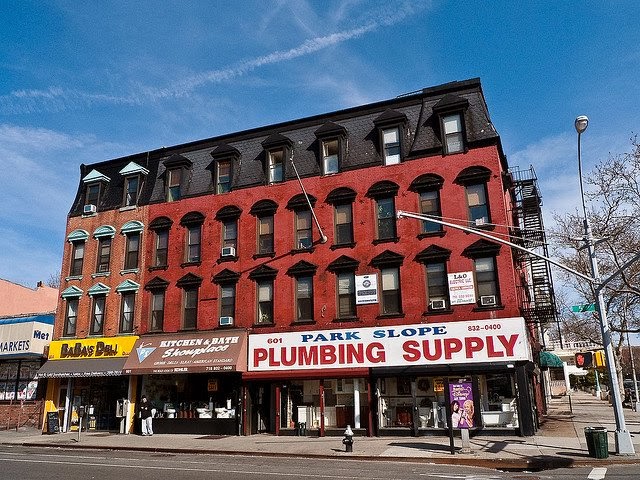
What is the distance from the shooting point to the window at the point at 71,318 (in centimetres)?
3038

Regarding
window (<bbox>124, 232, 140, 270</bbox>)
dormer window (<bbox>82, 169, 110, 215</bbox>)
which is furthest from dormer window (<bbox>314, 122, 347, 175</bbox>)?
dormer window (<bbox>82, 169, 110, 215</bbox>)

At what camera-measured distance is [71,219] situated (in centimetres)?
3253

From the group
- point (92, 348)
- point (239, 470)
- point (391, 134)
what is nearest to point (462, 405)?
point (239, 470)

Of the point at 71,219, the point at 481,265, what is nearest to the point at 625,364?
the point at 481,265

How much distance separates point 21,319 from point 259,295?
14.8m

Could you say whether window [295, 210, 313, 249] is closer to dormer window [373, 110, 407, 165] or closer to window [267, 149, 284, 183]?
window [267, 149, 284, 183]

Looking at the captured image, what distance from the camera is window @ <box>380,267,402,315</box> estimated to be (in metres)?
24.1

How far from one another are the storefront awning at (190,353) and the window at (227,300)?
1.06 meters

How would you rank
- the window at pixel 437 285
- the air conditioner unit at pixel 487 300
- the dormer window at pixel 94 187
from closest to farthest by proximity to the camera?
the air conditioner unit at pixel 487 300, the window at pixel 437 285, the dormer window at pixel 94 187

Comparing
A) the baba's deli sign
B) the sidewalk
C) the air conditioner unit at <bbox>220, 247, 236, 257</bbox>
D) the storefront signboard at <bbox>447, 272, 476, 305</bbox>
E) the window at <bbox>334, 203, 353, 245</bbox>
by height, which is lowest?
the sidewalk

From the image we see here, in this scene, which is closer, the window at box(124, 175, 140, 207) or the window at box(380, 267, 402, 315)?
the window at box(380, 267, 402, 315)

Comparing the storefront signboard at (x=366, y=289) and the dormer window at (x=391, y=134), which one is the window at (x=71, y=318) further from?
the dormer window at (x=391, y=134)

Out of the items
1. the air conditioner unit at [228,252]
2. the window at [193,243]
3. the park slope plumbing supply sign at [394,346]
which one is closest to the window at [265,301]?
the park slope plumbing supply sign at [394,346]

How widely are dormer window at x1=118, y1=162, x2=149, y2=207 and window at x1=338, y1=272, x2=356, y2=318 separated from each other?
13609 mm
